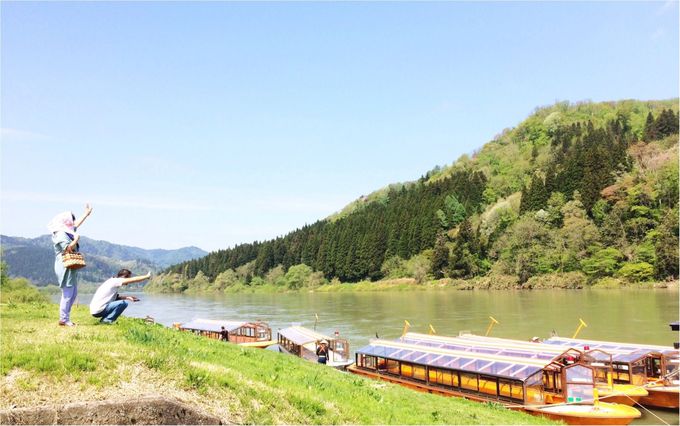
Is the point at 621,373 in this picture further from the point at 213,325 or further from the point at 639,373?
the point at 213,325

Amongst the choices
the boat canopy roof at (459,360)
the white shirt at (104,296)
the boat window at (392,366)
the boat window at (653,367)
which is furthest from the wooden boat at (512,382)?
the white shirt at (104,296)

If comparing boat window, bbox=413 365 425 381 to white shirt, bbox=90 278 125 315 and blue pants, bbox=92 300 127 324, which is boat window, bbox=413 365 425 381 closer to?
blue pants, bbox=92 300 127 324

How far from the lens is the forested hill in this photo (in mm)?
93062

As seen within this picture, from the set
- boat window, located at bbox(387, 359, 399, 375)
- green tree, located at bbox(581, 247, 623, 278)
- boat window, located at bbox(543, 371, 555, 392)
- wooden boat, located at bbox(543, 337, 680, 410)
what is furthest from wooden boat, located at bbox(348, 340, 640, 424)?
green tree, located at bbox(581, 247, 623, 278)

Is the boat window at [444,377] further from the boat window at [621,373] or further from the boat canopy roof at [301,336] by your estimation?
the boat canopy roof at [301,336]

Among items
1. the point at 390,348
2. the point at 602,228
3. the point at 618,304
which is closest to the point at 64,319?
the point at 390,348

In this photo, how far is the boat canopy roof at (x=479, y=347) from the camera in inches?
978

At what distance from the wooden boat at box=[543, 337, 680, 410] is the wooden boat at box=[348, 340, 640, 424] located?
3962 mm

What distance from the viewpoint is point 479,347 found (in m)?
29.0

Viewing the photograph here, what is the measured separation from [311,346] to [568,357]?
781 inches

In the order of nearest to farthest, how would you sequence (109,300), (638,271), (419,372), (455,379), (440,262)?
(109,300), (455,379), (419,372), (638,271), (440,262)

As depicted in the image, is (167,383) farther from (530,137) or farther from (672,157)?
(530,137)

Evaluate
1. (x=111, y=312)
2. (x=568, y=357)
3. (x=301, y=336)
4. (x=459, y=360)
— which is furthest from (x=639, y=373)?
(x=111, y=312)

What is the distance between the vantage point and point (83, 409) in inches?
275
